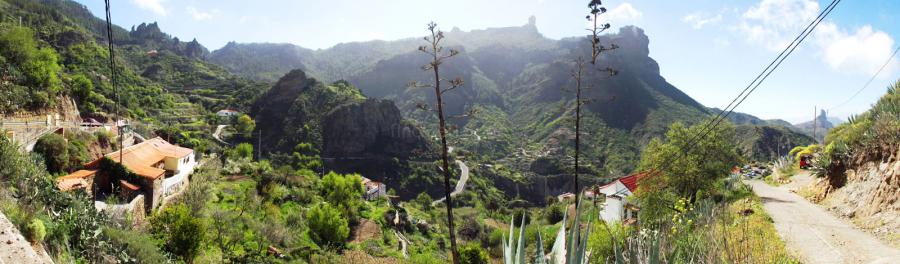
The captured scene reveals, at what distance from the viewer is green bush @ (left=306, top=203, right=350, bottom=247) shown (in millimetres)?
26719

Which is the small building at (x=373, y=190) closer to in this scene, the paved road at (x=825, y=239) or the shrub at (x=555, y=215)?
the shrub at (x=555, y=215)

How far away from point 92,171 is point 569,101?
100 meters

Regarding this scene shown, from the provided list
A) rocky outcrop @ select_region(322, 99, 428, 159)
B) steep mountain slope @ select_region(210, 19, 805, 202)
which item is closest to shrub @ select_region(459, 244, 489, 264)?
steep mountain slope @ select_region(210, 19, 805, 202)

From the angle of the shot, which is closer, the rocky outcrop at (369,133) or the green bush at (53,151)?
the green bush at (53,151)

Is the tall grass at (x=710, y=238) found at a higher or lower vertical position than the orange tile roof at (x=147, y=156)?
higher

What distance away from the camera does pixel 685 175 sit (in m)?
18.7

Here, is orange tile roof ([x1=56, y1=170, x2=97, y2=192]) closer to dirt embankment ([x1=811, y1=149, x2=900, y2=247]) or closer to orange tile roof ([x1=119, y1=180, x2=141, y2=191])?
orange tile roof ([x1=119, y1=180, x2=141, y2=191])

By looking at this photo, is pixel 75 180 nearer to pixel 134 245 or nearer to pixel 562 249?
pixel 134 245

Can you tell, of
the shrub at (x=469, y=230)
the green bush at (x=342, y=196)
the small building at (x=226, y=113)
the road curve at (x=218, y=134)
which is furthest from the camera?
the small building at (x=226, y=113)

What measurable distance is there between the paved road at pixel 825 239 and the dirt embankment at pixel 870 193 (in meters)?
0.32

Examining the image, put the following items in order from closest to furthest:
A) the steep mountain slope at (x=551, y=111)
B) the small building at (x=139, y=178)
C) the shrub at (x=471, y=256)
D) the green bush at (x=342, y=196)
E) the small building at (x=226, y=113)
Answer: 1. the small building at (x=139, y=178)
2. the shrub at (x=471, y=256)
3. the green bush at (x=342, y=196)
4. the small building at (x=226, y=113)
5. the steep mountain slope at (x=551, y=111)

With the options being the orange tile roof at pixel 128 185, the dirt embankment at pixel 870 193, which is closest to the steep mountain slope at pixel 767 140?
the dirt embankment at pixel 870 193

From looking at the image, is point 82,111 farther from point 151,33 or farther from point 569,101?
point 151,33

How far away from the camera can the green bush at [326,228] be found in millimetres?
26719
